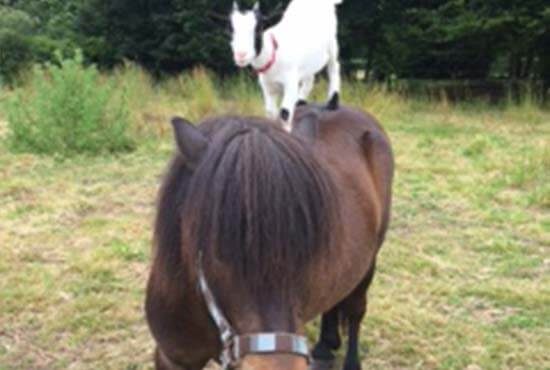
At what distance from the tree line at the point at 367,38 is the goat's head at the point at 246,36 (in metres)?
8.82

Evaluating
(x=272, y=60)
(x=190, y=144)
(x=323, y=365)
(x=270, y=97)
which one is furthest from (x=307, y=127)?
(x=323, y=365)

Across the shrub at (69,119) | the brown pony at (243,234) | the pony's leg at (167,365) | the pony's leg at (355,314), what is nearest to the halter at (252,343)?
the brown pony at (243,234)

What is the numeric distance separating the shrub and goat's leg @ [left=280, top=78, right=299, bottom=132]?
4.27 m

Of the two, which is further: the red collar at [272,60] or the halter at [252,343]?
the red collar at [272,60]

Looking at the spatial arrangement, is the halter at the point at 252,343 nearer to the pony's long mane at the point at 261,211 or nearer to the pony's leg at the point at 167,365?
the pony's long mane at the point at 261,211

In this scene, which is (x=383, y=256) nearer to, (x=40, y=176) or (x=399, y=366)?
(x=399, y=366)

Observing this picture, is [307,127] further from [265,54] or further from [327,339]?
[327,339]

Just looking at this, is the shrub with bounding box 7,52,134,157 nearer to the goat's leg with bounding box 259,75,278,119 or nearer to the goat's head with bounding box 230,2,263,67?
the goat's leg with bounding box 259,75,278,119

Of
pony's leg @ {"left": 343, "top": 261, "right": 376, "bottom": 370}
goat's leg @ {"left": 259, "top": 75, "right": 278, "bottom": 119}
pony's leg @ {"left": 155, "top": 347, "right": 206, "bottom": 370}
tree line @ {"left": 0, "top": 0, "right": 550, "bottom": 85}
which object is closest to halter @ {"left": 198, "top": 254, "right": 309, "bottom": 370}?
pony's leg @ {"left": 155, "top": 347, "right": 206, "bottom": 370}

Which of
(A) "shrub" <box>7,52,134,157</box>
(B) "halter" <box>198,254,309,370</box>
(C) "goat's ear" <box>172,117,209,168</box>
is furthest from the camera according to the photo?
(A) "shrub" <box>7,52,134,157</box>

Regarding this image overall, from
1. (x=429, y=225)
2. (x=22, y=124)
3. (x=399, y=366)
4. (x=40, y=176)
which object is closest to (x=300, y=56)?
(x=399, y=366)

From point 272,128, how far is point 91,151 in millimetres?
5819

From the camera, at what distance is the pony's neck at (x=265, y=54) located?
9.66 feet

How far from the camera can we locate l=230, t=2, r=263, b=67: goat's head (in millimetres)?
2832
